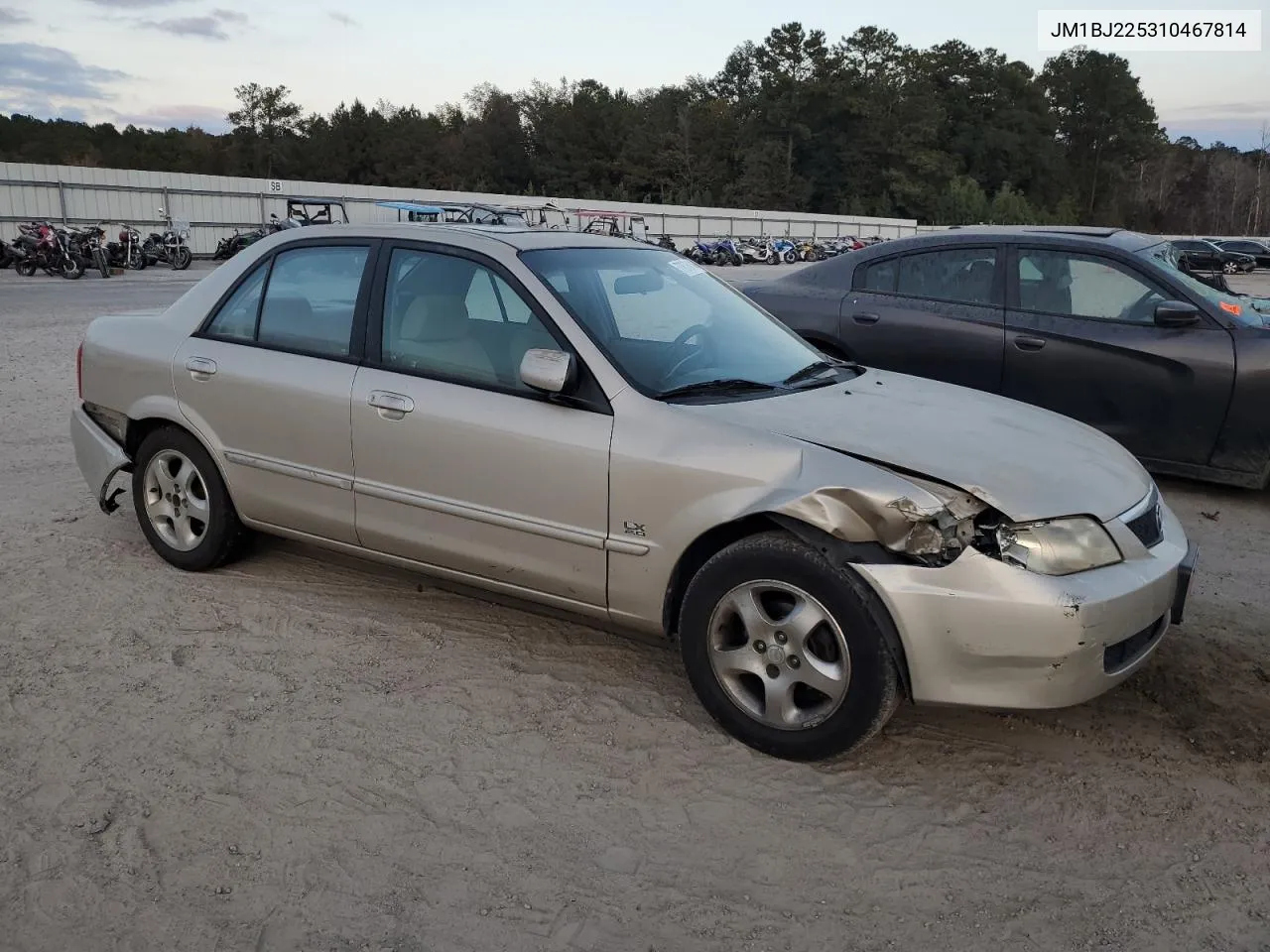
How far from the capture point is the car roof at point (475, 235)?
417 centimetres

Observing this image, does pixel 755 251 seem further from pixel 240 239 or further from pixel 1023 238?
pixel 1023 238

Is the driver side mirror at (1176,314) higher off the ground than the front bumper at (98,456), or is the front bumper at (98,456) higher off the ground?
the driver side mirror at (1176,314)

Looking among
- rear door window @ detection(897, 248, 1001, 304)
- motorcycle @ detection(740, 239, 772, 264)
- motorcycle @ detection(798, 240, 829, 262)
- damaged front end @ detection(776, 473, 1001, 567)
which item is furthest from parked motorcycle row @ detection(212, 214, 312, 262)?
motorcycle @ detection(798, 240, 829, 262)

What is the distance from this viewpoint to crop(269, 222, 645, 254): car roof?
4.17 m

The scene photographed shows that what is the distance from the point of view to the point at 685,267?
15.3ft

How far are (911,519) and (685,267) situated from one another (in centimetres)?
201

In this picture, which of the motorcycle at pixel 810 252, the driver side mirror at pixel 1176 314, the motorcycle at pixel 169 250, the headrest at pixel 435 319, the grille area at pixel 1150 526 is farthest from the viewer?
the motorcycle at pixel 810 252

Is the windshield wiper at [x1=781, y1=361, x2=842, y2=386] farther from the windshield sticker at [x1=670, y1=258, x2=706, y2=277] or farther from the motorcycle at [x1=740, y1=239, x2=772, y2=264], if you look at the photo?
the motorcycle at [x1=740, y1=239, x2=772, y2=264]

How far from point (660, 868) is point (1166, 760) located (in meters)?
1.72

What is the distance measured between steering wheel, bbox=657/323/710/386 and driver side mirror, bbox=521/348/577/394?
1.07 feet

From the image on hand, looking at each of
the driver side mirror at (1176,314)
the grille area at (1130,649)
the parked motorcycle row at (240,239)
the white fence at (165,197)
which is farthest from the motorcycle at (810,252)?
the grille area at (1130,649)

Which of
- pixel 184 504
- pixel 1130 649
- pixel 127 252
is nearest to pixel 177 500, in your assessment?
pixel 184 504

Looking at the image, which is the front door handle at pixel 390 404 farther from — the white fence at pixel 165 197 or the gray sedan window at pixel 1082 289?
the white fence at pixel 165 197

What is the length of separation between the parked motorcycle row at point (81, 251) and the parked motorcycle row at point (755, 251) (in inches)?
777
